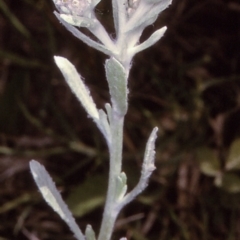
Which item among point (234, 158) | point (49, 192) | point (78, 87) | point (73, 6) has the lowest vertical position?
point (234, 158)

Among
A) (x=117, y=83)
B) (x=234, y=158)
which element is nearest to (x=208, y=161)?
(x=234, y=158)

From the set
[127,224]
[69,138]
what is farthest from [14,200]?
[127,224]

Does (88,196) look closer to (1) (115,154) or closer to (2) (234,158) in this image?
(2) (234,158)

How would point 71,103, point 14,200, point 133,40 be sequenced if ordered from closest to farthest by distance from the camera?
point 133,40
point 14,200
point 71,103

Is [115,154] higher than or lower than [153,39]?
lower

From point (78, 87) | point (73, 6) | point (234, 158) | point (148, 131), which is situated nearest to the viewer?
point (73, 6)

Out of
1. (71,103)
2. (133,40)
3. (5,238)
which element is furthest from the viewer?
(71,103)

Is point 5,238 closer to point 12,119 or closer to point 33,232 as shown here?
point 33,232
